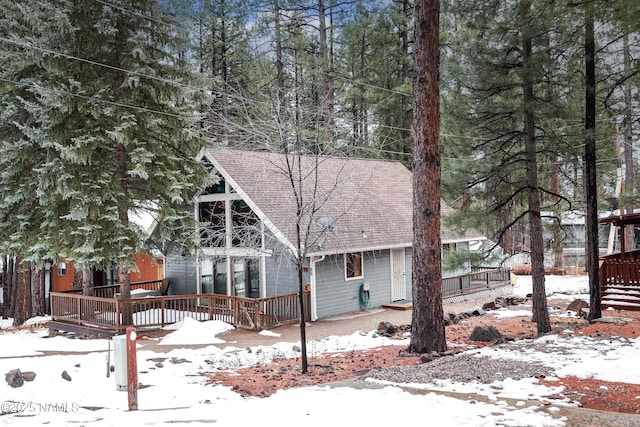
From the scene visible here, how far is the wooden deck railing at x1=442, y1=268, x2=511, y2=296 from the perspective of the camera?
70.7ft

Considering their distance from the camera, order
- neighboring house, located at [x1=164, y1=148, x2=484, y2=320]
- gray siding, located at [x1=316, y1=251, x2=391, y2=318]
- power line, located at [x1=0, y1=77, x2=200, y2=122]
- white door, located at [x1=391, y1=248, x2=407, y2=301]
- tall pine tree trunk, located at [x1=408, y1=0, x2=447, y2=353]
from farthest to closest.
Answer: white door, located at [x1=391, y1=248, x2=407, y2=301] → gray siding, located at [x1=316, y1=251, x2=391, y2=318] → neighboring house, located at [x1=164, y1=148, x2=484, y2=320] → power line, located at [x1=0, y1=77, x2=200, y2=122] → tall pine tree trunk, located at [x1=408, y1=0, x2=447, y2=353]

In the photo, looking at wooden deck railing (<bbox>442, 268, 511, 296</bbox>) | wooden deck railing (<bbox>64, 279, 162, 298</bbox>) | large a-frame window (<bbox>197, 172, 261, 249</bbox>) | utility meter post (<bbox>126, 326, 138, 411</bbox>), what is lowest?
wooden deck railing (<bbox>442, 268, 511, 296</bbox>)

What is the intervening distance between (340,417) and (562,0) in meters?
8.89

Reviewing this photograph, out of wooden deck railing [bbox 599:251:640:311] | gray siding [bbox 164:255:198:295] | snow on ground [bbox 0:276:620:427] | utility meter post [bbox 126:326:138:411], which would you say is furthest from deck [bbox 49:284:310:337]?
wooden deck railing [bbox 599:251:640:311]

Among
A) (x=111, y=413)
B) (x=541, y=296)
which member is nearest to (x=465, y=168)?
(x=541, y=296)

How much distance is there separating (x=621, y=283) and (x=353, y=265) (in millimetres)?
8191

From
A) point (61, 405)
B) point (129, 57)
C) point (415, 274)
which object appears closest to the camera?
point (61, 405)

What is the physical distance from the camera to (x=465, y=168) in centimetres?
1443

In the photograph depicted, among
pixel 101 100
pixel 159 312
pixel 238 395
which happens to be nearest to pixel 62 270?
pixel 159 312

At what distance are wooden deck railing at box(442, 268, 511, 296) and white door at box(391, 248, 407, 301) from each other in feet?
6.42

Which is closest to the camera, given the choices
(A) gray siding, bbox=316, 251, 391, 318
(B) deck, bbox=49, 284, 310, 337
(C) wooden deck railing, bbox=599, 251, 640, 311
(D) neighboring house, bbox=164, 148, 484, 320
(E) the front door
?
(B) deck, bbox=49, 284, 310, 337

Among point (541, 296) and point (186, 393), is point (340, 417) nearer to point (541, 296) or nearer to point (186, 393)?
point (186, 393)

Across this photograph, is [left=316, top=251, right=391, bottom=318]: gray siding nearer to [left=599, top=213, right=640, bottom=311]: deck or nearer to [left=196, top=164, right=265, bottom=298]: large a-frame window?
[left=196, top=164, right=265, bottom=298]: large a-frame window

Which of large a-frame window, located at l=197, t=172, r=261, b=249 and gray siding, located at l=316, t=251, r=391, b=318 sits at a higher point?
large a-frame window, located at l=197, t=172, r=261, b=249
